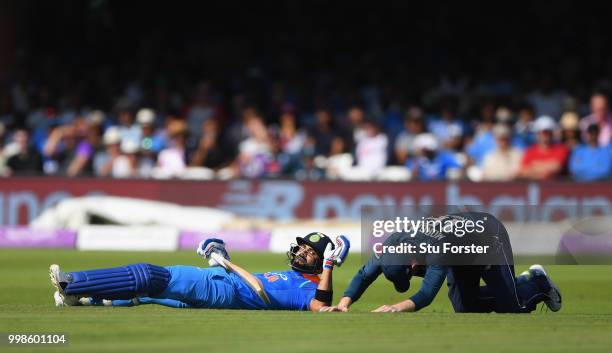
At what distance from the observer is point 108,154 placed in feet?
57.0

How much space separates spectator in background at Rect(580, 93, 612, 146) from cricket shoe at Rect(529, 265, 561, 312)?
7615mm

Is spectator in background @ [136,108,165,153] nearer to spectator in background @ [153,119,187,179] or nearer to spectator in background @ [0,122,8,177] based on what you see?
spectator in background @ [153,119,187,179]

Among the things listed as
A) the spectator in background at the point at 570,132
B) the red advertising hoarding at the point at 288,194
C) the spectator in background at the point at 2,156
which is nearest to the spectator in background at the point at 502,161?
the red advertising hoarding at the point at 288,194

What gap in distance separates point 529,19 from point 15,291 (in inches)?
472

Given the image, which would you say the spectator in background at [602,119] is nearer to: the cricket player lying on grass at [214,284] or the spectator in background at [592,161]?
the spectator in background at [592,161]

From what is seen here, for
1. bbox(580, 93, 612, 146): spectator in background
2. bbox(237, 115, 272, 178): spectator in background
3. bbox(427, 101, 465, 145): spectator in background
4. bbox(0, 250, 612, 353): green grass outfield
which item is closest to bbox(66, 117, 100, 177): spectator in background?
bbox(237, 115, 272, 178): spectator in background

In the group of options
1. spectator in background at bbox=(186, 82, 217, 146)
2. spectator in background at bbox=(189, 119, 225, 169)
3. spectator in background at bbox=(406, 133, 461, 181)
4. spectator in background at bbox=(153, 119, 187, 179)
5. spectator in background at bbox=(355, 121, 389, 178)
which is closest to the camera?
spectator in background at bbox=(406, 133, 461, 181)

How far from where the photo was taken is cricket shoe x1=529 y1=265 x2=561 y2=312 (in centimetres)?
854

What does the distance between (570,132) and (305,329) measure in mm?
9894

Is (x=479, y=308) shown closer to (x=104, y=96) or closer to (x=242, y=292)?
(x=242, y=292)

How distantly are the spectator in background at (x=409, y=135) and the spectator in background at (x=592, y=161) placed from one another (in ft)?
7.46

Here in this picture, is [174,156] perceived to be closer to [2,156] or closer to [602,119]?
[2,156]

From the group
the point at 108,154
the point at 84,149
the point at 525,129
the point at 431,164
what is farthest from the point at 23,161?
the point at 525,129

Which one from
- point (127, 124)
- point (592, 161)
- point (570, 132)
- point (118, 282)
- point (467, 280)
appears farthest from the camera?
point (127, 124)
